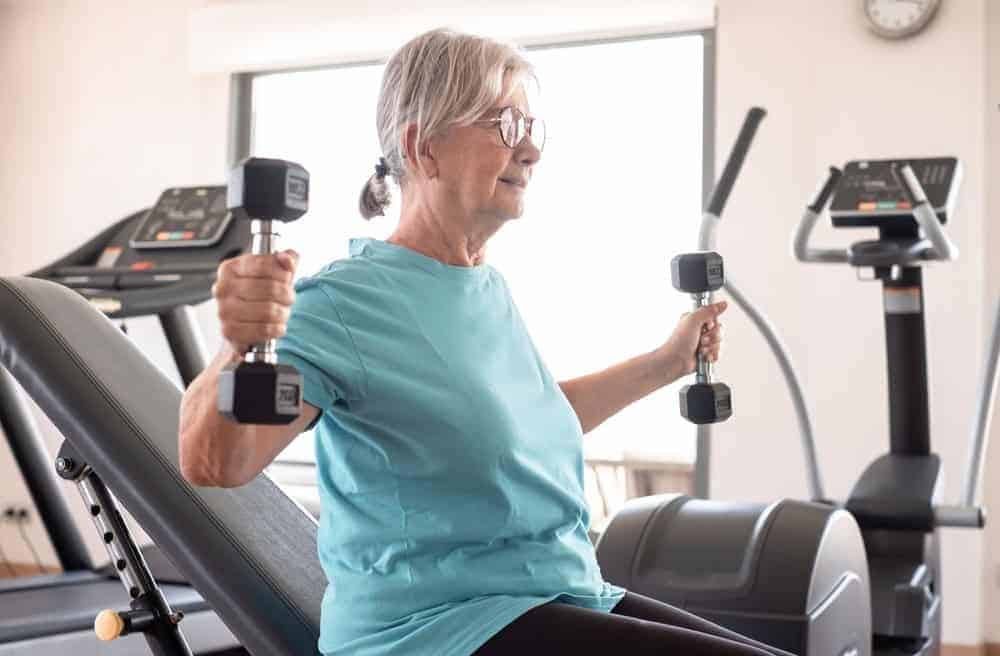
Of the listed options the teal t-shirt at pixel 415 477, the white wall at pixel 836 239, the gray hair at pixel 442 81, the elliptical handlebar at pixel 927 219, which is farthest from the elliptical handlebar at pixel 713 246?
the teal t-shirt at pixel 415 477

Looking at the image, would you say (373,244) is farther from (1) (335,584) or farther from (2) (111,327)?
(2) (111,327)

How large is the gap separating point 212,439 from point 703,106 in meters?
3.73

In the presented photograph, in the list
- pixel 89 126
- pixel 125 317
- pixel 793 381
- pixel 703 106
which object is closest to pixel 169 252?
pixel 125 317

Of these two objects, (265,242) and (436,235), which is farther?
(436,235)

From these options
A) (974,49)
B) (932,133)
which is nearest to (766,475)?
(932,133)

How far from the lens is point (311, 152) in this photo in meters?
5.40

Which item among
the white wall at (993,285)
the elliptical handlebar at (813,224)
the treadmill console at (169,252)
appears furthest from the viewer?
the white wall at (993,285)

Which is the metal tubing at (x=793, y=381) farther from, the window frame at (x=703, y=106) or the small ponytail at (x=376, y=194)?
the small ponytail at (x=376, y=194)

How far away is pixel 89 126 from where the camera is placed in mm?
5727

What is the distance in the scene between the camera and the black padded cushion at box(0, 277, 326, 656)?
4.83 feet

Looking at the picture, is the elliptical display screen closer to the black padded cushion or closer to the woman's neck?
the black padded cushion

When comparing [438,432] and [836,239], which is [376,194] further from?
[836,239]

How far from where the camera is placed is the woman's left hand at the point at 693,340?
1670mm

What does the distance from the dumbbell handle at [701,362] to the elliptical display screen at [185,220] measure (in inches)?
89.1
